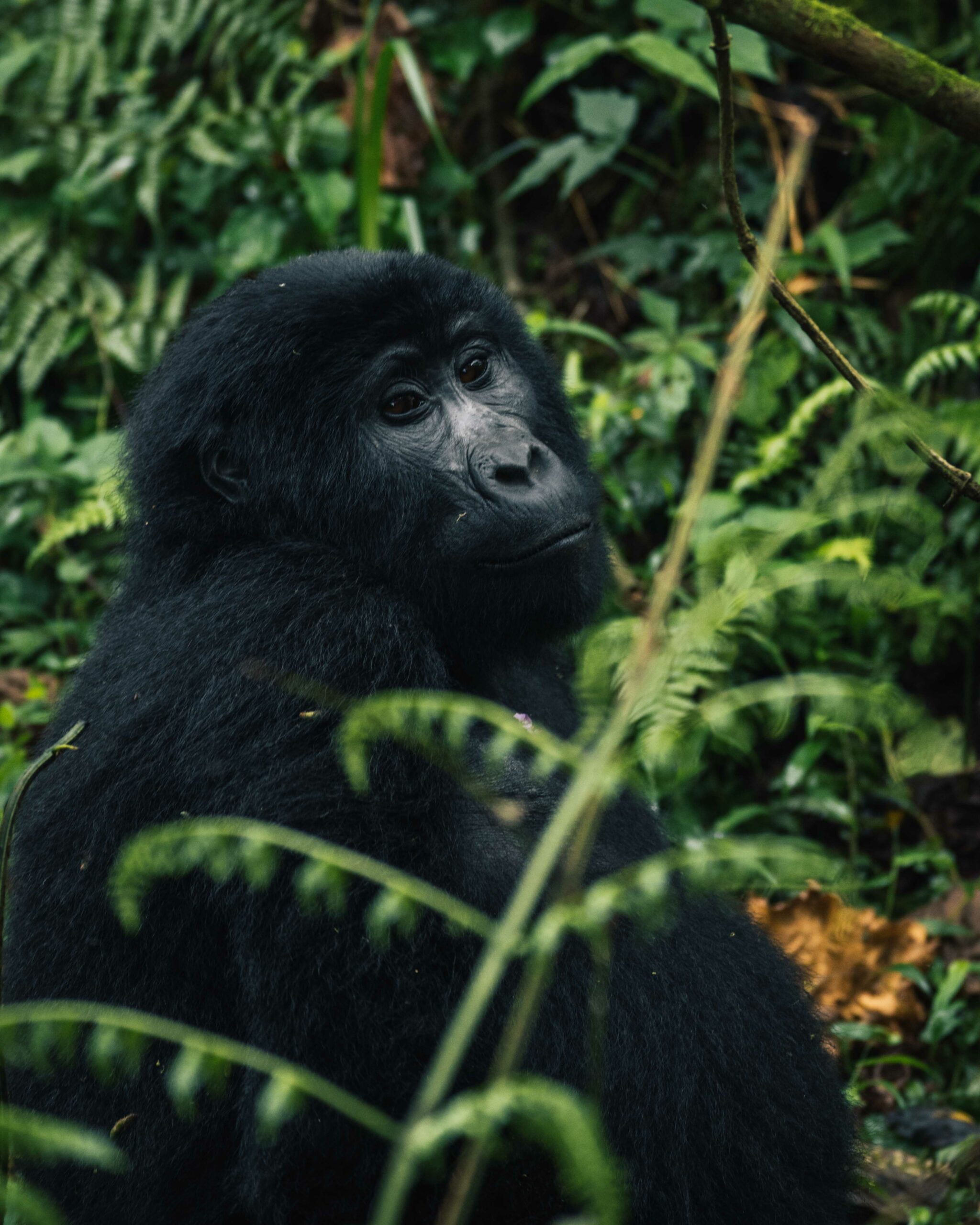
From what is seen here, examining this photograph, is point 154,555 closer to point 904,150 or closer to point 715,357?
point 715,357

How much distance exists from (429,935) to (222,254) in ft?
13.5

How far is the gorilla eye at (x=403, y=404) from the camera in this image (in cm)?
270

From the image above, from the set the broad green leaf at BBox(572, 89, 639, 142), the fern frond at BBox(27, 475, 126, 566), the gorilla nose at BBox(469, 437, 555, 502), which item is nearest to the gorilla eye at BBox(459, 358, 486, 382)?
the gorilla nose at BBox(469, 437, 555, 502)

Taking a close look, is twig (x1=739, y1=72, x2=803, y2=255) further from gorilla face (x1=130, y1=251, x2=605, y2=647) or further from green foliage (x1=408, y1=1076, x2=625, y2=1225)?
green foliage (x1=408, y1=1076, x2=625, y2=1225)

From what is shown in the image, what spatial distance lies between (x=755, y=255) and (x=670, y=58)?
3.28 metres

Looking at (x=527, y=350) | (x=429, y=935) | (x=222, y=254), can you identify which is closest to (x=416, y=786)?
(x=429, y=935)

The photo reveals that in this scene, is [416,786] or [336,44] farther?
[336,44]

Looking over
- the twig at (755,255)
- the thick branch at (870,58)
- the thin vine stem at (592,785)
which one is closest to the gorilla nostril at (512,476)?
the twig at (755,255)

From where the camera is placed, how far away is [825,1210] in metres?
2.30

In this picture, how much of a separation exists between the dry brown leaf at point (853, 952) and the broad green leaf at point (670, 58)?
117 inches

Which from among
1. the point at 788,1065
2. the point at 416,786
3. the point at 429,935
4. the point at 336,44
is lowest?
the point at 788,1065

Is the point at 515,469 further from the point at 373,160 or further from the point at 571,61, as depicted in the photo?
the point at 571,61

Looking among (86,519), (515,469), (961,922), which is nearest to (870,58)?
(515,469)

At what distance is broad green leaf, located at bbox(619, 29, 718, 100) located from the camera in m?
4.71
